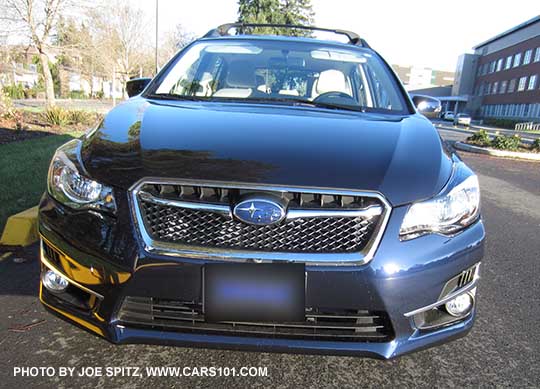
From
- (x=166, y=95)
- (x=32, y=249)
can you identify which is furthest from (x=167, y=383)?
(x=32, y=249)

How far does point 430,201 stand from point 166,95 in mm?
A: 1778

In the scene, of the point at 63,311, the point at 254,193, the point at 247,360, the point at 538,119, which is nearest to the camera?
the point at 254,193

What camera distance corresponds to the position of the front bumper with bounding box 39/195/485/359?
5.16ft

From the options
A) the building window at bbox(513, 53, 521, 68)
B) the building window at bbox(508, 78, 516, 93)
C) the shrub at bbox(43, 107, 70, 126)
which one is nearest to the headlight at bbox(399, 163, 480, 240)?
the shrub at bbox(43, 107, 70, 126)

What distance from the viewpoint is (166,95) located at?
2664 millimetres

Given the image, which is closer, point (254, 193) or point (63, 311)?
point (254, 193)

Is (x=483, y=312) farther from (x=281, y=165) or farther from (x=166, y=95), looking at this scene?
(x=166, y=95)

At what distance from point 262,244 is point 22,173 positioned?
17.0 ft

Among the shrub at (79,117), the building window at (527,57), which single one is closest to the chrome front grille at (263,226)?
the shrub at (79,117)

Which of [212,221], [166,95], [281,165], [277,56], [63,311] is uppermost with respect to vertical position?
[277,56]

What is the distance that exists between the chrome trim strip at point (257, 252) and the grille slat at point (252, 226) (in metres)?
0.02

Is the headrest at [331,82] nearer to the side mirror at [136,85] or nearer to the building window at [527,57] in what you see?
the side mirror at [136,85]

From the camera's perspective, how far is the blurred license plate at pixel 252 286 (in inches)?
61.2

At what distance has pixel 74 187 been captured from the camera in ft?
5.82
